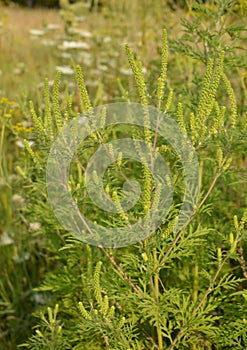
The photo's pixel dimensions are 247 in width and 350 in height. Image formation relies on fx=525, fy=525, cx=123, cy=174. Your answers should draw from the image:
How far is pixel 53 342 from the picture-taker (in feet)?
4.02

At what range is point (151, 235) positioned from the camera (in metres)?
1.01

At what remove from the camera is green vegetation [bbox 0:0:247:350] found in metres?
0.99

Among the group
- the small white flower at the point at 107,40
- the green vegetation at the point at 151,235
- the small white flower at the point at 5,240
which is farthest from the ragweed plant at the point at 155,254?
the small white flower at the point at 107,40

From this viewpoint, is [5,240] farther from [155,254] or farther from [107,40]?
[107,40]

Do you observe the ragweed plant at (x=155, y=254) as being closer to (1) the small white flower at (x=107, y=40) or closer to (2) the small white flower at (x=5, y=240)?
(2) the small white flower at (x=5, y=240)

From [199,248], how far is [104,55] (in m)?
2.59

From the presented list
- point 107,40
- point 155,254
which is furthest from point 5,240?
point 107,40

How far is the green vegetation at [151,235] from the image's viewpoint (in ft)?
3.26

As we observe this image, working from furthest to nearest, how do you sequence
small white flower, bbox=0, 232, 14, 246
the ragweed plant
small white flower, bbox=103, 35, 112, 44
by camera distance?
1. small white flower, bbox=103, 35, 112, 44
2. small white flower, bbox=0, 232, 14, 246
3. the ragweed plant

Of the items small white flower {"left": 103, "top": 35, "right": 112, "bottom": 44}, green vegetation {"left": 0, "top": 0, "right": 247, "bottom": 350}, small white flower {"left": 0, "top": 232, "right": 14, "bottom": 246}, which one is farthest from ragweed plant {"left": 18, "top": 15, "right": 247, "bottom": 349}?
small white flower {"left": 103, "top": 35, "right": 112, "bottom": 44}

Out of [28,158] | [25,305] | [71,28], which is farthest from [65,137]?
[71,28]

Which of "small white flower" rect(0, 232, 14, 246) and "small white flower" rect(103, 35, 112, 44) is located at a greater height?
"small white flower" rect(103, 35, 112, 44)

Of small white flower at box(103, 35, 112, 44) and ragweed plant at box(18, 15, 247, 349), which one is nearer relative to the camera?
ragweed plant at box(18, 15, 247, 349)

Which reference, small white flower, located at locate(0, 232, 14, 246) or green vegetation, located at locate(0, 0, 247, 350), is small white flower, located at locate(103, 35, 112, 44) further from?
small white flower, located at locate(0, 232, 14, 246)
